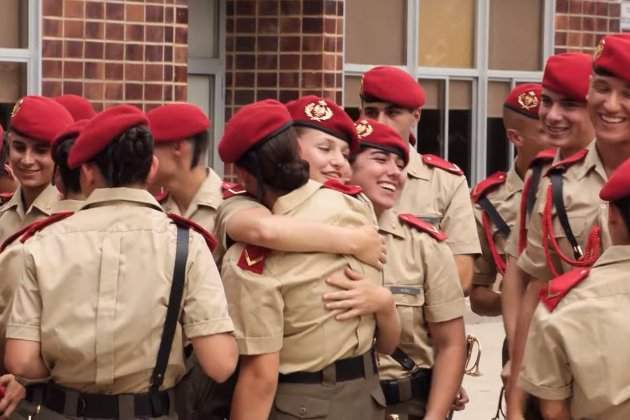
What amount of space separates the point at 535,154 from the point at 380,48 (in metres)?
5.26

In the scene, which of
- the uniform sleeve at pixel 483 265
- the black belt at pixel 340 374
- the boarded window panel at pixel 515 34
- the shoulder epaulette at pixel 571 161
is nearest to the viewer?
the black belt at pixel 340 374

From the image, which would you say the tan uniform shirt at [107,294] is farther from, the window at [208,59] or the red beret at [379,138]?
the window at [208,59]

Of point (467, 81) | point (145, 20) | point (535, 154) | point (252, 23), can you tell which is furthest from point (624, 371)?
point (467, 81)

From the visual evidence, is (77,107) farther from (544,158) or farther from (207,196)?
(544,158)

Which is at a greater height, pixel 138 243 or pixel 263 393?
pixel 138 243

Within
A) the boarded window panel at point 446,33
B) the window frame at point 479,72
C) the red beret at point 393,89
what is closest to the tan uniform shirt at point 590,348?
the red beret at point 393,89

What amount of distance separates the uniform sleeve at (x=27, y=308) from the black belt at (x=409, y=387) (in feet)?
5.16

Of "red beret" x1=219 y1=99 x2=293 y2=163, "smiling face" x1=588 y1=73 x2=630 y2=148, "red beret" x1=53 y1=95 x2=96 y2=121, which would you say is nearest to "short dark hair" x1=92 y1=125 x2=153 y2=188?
"red beret" x1=219 y1=99 x2=293 y2=163

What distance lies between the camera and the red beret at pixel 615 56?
545 cm

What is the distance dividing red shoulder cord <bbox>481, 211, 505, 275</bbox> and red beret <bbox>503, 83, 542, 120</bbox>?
483mm

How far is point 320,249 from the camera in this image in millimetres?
5328

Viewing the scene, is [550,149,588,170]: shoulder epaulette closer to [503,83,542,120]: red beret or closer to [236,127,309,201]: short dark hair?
[236,127,309,201]: short dark hair

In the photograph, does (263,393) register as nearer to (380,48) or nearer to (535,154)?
(535,154)

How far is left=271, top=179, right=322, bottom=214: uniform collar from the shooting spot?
5.45m
